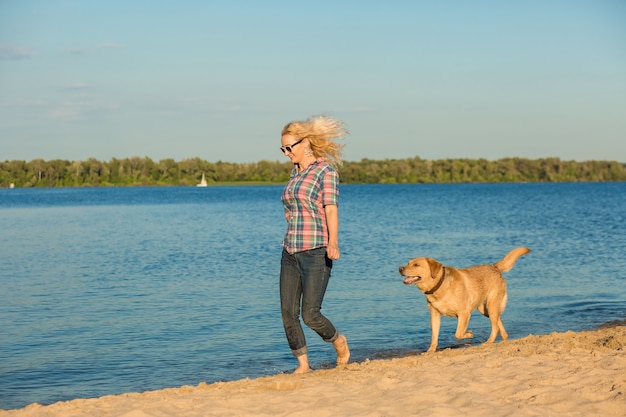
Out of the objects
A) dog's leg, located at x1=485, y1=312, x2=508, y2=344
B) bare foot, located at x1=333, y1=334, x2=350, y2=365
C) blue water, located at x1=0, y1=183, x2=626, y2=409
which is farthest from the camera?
dog's leg, located at x1=485, y1=312, x2=508, y2=344

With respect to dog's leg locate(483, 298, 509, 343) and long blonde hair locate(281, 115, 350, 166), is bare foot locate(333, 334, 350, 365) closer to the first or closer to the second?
long blonde hair locate(281, 115, 350, 166)

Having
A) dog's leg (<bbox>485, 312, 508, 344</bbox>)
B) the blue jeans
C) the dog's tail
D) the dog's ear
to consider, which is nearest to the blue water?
dog's leg (<bbox>485, 312, 508, 344</bbox>)

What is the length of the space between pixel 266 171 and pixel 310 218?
138 meters

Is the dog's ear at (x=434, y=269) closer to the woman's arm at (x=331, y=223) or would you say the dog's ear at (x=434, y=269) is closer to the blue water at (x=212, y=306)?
the blue water at (x=212, y=306)

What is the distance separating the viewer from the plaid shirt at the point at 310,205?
689 cm

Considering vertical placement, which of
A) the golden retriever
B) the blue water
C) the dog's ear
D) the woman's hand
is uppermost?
the woman's hand

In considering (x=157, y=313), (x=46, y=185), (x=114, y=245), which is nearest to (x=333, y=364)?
(x=157, y=313)

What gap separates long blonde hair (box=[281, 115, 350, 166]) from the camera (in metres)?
7.14

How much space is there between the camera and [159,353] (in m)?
10.1

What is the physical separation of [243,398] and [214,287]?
10.4m

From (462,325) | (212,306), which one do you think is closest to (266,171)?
(212,306)

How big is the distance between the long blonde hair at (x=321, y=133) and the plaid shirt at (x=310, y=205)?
26 cm

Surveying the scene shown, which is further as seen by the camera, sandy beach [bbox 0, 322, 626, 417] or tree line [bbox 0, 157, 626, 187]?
tree line [bbox 0, 157, 626, 187]

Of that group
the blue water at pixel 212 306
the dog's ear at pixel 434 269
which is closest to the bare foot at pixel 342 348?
the blue water at pixel 212 306
